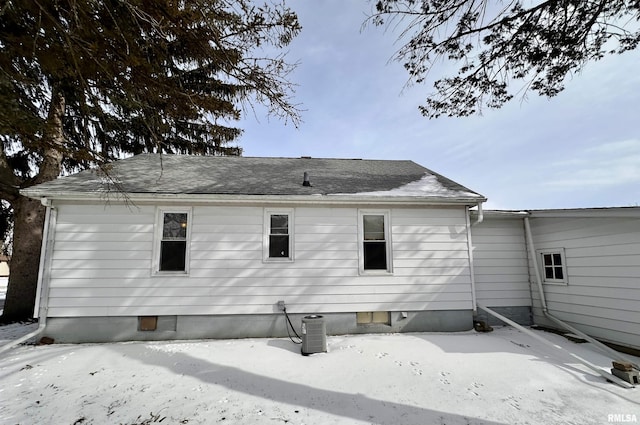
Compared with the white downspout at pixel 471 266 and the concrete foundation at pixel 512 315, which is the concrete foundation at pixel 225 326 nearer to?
the white downspout at pixel 471 266

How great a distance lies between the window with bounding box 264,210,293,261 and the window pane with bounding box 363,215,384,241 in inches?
71.4

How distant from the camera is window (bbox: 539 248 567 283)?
676 cm

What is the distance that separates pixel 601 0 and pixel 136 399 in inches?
335

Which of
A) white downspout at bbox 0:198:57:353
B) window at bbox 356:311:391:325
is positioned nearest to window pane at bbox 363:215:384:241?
window at bbox 356:311:391:325

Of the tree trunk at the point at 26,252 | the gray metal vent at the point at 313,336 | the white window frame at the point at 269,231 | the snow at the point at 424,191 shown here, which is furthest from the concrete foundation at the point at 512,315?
the tree trunk at the point at 26,252

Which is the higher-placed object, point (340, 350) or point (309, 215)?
point (309, 215)

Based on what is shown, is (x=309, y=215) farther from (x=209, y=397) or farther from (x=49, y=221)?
(x=49, y=221)

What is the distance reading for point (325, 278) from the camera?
21.7 feet

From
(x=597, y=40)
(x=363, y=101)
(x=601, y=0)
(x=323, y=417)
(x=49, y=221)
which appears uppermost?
(x=363, y=101)

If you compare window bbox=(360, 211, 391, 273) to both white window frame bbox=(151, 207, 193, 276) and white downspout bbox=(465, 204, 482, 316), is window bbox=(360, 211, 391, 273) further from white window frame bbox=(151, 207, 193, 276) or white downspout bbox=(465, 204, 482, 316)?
white window frame bbox=(151, 207, 193, 276)

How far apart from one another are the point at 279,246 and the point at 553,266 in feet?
21.7

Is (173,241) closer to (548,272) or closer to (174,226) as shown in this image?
(174,226)

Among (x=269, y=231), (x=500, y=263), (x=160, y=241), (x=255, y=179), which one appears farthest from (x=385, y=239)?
(x=160, y=241)

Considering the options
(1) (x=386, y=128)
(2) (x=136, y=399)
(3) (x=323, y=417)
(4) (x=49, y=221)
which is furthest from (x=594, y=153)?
(4) (x=49, y=221)
